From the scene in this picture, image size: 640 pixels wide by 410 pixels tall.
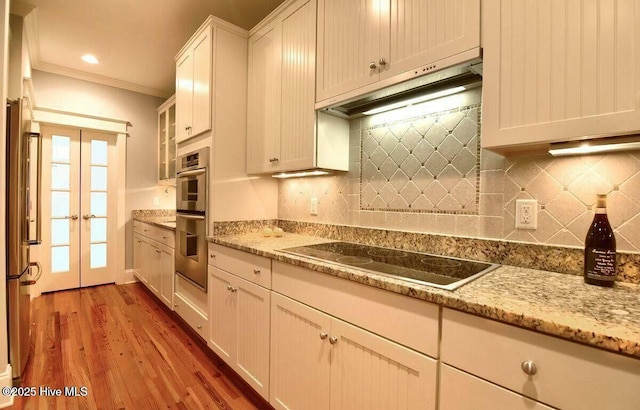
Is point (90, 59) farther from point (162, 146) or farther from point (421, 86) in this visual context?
point (421, 86)

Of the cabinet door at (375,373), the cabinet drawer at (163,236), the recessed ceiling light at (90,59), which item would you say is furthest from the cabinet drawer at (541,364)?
the recessed ceiling light at (90,59)

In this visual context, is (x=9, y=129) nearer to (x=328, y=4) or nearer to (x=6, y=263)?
(x=6, y=263)

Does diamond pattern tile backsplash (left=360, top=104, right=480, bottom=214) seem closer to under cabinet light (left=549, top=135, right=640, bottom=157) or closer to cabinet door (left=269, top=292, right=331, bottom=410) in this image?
under cabinet light (left=549, top=135, right=640, bottom=157)

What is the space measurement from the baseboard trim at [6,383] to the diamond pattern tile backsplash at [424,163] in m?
2.28

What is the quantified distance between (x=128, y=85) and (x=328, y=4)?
3431 mm

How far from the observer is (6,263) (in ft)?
5.55

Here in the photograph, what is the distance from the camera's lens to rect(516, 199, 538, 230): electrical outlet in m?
1.19

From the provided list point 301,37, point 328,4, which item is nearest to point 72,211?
point 301,37

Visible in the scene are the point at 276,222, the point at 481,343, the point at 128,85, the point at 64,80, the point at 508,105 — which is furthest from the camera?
the point at 128,85

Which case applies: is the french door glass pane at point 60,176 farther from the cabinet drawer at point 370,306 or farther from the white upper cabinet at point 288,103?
the cabinet drawer at point 370,306

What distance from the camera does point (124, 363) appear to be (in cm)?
203

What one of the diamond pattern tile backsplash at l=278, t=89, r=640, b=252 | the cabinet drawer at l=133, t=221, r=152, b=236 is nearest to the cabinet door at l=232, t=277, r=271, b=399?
the diamond pattern tile backsplash at l=278, t=89, r=640, b=252

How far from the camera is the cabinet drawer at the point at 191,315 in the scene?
214 cm

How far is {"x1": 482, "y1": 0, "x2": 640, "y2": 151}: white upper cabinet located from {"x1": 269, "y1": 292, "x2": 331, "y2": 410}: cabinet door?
3.32ft
